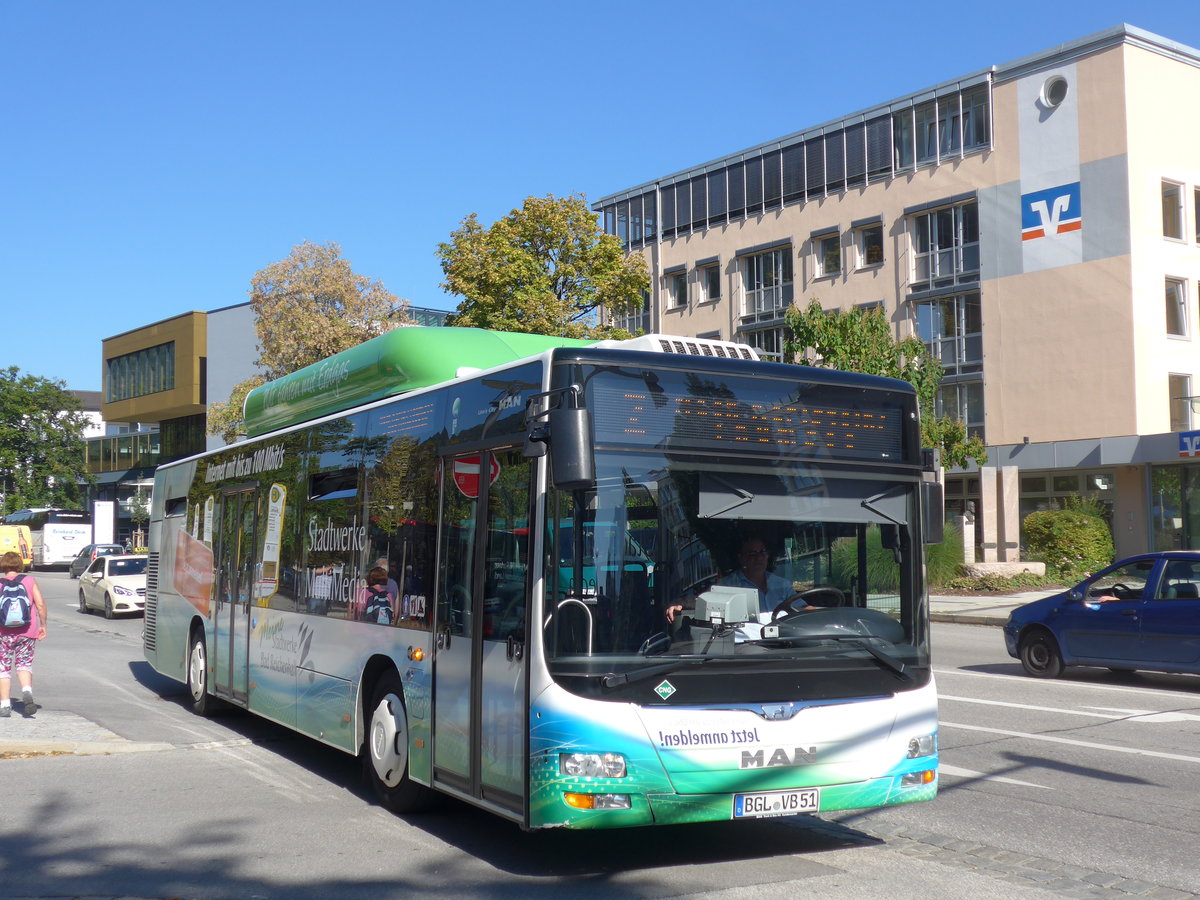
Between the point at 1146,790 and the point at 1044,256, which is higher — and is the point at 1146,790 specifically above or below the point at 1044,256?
below

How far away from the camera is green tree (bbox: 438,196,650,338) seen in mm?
30172

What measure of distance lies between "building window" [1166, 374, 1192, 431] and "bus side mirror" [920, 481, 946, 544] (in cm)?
3396

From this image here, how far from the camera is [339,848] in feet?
22.9

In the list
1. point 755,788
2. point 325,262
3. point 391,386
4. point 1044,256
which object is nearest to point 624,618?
point 755,788

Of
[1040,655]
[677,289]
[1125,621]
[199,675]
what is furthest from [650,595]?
[677,289]

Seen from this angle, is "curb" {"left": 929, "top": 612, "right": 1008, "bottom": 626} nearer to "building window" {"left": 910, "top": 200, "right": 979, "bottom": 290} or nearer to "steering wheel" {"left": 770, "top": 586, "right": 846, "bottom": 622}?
"steering wheel" {"left": 770, "top": 586, "right": 846, "bottom": 622}

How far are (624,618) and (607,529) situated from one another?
0.45 m

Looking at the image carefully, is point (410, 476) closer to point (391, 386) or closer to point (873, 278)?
point (391, 386)

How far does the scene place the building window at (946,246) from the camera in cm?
4169

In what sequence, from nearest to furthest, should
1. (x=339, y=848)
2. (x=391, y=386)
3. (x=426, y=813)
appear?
(x=339, y=848)
(x=426, y=813)
(x=391, y=386)

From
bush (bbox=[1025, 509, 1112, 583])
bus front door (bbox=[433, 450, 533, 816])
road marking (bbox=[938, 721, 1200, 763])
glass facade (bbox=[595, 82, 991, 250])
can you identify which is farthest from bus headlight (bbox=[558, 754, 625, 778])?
glass facade (bbox=[595, 82, 991, 250])

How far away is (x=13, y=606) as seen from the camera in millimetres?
11750

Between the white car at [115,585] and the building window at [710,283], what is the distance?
28.5m

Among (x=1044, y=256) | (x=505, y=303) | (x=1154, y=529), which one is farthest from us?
(x=1044, y=256)
